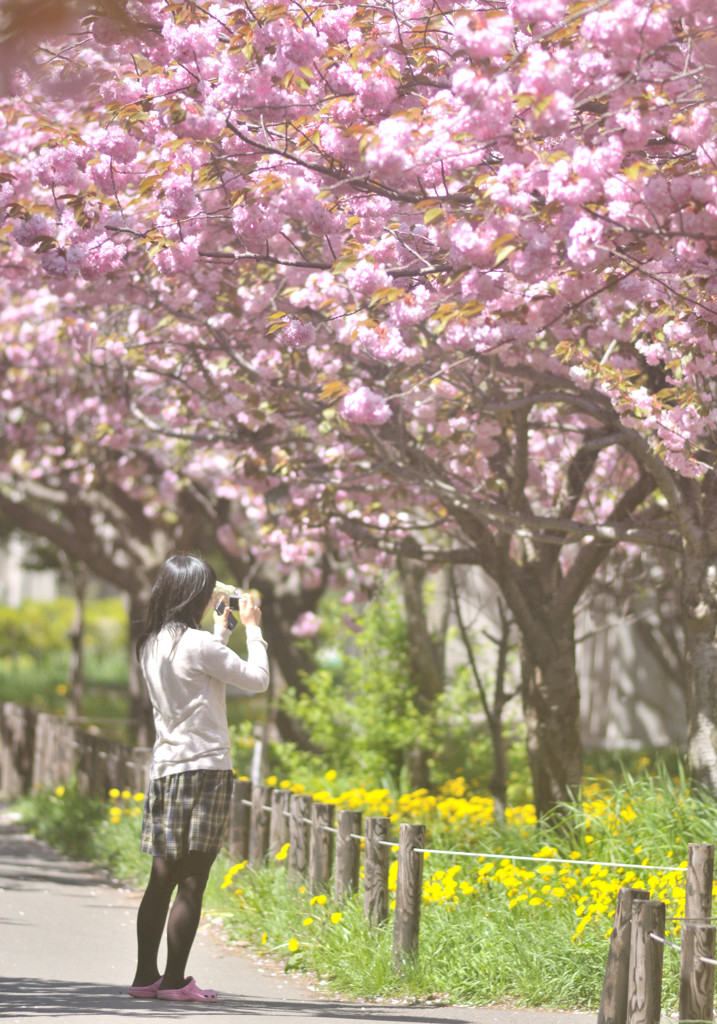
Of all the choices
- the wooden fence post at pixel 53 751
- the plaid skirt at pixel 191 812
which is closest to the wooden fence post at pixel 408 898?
the plaid skirt at pixel 191 812

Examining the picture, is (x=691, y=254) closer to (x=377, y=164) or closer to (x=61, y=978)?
(x=377, y=164)

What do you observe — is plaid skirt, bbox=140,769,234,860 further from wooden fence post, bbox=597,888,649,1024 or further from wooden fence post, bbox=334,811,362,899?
wooden fence post, bbox=597,888,649,1024

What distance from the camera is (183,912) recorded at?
5.16 m

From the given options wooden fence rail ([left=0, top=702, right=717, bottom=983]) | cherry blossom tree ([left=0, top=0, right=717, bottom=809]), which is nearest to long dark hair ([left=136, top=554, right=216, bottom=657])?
cherry blossom tree ([left=0, top=0, right=717, bottom=809])

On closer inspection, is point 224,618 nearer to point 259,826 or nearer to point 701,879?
point 701,879

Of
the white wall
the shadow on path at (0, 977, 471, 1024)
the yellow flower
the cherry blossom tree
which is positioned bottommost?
the shadow on path at (0, 977, 471, 1024)

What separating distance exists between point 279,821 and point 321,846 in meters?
0.71

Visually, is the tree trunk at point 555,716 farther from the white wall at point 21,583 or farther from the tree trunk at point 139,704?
the white wall at point 21,583

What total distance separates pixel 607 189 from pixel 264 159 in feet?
6.56

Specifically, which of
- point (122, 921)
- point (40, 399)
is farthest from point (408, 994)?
point (40, 399)

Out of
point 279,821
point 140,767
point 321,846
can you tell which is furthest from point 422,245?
point 140,767

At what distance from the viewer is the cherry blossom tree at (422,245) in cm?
449

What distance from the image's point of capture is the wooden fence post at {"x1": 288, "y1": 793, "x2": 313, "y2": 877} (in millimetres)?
7102

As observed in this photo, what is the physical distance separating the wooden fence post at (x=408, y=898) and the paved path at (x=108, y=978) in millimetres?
295
